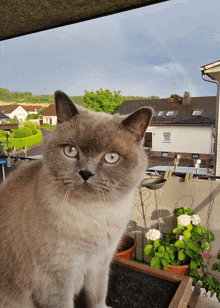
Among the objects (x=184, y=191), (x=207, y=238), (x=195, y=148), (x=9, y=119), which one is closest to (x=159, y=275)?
(x=207, y=238)

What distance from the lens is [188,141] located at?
2.23m

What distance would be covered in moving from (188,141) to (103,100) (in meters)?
0.93

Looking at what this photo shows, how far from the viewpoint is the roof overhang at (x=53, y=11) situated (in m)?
1.34

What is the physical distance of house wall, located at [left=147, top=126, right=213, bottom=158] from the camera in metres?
2.22

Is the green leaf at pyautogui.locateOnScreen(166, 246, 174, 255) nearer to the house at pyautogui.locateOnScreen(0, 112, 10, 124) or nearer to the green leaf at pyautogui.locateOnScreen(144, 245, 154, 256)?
the green leaf at pyautogui.locateOnScreen(144, 245, 154, 256)

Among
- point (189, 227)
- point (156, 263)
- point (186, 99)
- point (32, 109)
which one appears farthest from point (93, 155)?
point (186, 99)

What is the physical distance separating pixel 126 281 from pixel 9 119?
7.45ft

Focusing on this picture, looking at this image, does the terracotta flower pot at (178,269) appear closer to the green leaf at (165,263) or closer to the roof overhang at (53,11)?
the green leaf at (165,263)

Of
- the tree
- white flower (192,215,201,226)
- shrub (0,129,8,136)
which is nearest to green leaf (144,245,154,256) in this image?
white flower (192,215,201,226)

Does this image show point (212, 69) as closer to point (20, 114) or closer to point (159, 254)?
point (159, 254)

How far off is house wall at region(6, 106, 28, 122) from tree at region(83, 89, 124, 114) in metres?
0.96

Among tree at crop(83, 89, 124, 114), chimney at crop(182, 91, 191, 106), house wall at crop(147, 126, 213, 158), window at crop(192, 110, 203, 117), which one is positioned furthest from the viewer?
chimney at crop(182, 91, 191, 106)

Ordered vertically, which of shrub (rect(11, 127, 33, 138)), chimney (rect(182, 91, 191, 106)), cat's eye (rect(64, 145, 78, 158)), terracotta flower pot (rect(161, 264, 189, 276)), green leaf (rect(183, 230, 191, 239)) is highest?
chimney (rect(182, 91, 191, 106))

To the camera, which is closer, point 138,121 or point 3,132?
point 138,121
